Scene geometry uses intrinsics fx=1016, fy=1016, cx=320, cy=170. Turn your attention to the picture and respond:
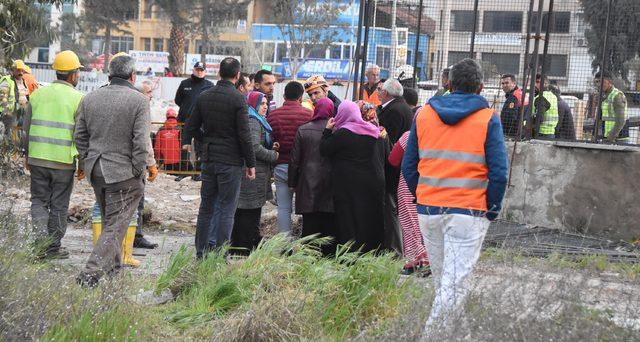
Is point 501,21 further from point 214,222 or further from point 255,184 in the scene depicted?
point 214,222

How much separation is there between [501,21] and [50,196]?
7118mm

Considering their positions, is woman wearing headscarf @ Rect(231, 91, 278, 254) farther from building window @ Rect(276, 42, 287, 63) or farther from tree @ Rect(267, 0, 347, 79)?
building window @ Rect(276, 42, 287, 63)

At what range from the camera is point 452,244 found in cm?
634

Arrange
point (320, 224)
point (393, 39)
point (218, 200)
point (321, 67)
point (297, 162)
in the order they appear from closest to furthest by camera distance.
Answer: point (218, 200)
point (297, 162)
point (320, 224)
point (393, 39)
point (321, 67)

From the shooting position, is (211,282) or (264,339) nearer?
(264,339)

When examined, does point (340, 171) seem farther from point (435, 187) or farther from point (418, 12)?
point (418, 12)

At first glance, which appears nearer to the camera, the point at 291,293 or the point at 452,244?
the point at 452,244

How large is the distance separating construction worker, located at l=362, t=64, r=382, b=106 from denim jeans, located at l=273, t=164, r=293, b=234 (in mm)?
3344

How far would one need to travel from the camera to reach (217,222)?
9.42 meters

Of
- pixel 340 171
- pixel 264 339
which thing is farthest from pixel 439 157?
pixel 340 171

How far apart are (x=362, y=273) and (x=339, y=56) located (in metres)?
71.9

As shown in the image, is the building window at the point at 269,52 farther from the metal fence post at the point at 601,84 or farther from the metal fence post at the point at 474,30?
the metal fence post at the point at 601,84

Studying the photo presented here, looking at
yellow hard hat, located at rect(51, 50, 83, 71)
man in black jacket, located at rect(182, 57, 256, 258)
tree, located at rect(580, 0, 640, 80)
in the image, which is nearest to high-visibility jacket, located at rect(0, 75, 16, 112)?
yellow hard hat, located at rect(51, 50, 83, 71)

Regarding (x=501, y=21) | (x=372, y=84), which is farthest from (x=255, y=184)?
(x=501, y=21)
